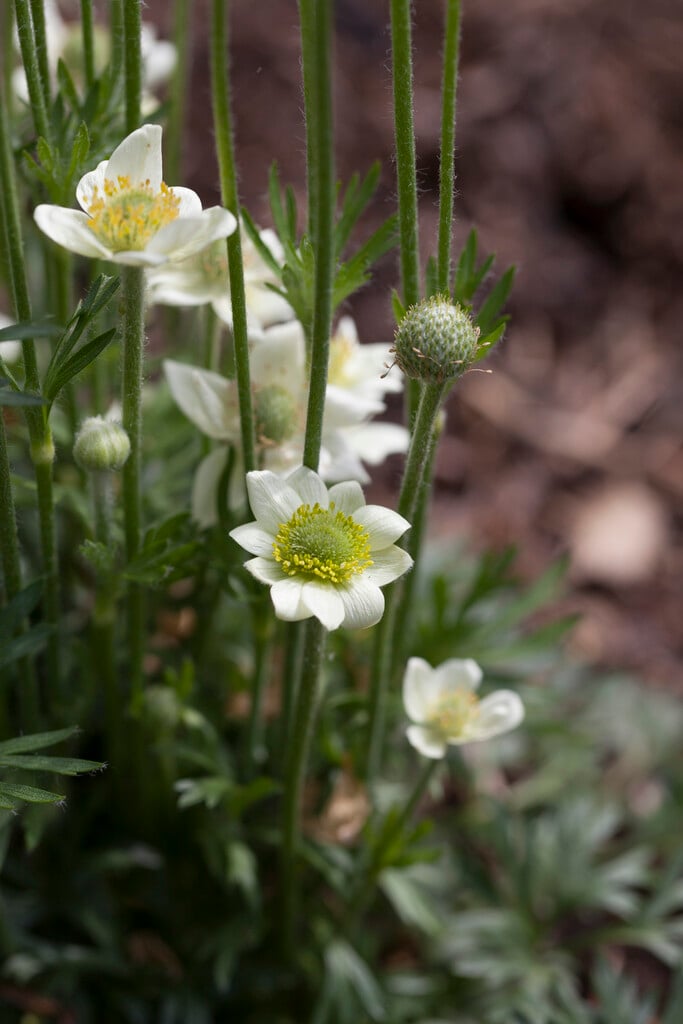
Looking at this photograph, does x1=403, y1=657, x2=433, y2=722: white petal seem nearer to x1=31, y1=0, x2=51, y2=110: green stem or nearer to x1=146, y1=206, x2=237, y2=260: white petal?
x1=146, y1=206, x2=237, y2=260: white petal

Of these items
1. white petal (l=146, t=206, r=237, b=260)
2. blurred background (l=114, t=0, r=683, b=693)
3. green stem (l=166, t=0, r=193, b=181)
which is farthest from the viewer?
blurred background (l=114, t=0, r=683, b=693)

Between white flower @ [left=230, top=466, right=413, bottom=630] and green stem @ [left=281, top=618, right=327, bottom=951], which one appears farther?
green stem @ [left=281, top=618, right=327, bottom=951]

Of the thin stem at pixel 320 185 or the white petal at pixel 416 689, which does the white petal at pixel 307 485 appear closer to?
the thin stem at pixel 320 185

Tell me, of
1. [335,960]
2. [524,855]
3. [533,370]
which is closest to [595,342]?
[533,370]

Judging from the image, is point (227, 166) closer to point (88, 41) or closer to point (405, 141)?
point (405, 141)

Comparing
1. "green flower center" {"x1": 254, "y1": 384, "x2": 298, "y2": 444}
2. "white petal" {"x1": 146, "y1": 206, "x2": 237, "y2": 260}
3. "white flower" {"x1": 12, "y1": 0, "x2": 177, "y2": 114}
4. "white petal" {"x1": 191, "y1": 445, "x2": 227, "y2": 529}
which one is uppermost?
"white flower" {"x1": 12, "y1": 0, "x2": 177, "y2": 114}

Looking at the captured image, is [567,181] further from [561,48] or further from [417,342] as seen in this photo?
[417,342]

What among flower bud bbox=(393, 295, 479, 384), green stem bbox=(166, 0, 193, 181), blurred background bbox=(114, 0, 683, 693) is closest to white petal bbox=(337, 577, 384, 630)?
flower bud bbox=(393, 295, 479, 384)

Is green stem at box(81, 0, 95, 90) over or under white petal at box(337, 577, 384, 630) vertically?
over
